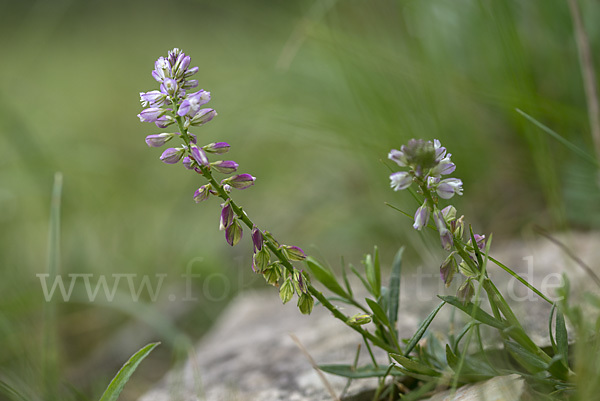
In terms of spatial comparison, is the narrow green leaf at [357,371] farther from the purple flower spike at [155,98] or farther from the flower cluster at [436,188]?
the purple flower spike at [155,98]

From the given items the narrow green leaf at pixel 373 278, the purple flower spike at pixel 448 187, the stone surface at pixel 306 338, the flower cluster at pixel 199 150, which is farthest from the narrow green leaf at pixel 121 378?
the purple flower spike at pixel 448 187

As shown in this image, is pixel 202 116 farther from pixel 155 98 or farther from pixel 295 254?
pixel 295 254

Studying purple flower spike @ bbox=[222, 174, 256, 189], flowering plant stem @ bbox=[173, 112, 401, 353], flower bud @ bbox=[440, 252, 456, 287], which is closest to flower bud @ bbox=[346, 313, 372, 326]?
flowering plant stem @ bbox=[173, 112, 401, 353]

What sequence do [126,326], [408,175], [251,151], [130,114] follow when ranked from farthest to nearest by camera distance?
1. [130,114]
2. [251,151]
3. [126,326]
4. [408,175]

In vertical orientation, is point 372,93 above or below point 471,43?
below

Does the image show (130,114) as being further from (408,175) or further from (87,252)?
(408,175)

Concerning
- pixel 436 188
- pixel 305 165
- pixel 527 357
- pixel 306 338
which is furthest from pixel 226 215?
pixel 305 165

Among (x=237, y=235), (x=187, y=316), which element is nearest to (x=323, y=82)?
(x=187, y=316)
